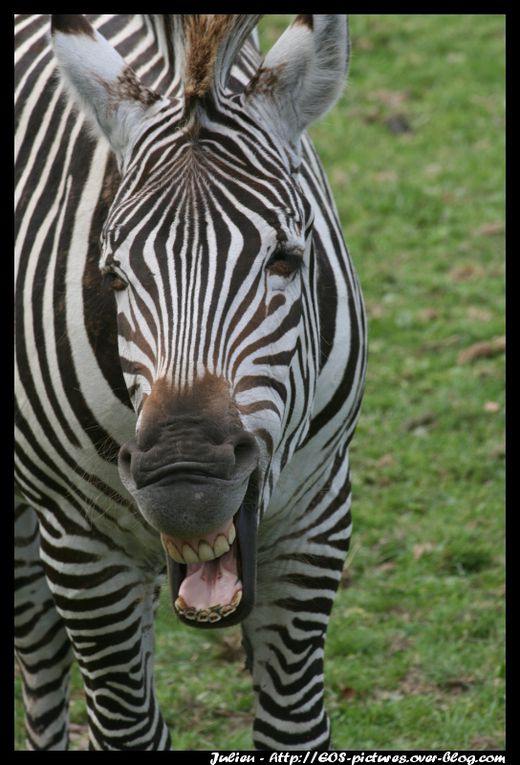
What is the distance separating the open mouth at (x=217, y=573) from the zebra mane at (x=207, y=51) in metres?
1.05

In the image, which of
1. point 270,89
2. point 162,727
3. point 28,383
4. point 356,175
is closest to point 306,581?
point 162,727

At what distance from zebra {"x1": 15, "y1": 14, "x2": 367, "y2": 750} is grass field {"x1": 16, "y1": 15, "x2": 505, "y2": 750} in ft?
1.39

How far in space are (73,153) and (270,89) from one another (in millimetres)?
879

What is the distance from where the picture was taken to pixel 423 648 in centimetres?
571

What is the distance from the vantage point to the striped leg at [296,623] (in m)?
3.97

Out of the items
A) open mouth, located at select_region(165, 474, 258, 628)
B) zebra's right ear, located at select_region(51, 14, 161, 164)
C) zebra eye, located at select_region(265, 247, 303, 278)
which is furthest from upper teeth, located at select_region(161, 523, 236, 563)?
zebra's right ear, located at select_region(51, 14, 161, 164)

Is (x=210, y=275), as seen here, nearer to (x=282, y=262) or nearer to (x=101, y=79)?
(x=282, y=262)

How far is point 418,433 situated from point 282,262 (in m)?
4.51

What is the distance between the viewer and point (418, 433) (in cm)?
745

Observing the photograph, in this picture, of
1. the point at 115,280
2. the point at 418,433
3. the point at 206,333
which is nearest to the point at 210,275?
the point at 206,333

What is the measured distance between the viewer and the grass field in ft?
17.9

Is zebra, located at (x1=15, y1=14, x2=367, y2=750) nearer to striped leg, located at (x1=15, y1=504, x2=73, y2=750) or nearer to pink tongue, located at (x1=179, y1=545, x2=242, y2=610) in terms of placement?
pink tongue, located at (x1=179, y1=545, x2=242, y2=610)

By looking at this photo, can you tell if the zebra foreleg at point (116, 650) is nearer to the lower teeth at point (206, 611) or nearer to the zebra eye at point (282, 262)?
the lower teeth at point (206, 611)

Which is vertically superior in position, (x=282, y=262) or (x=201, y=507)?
(x=282, y=262)
